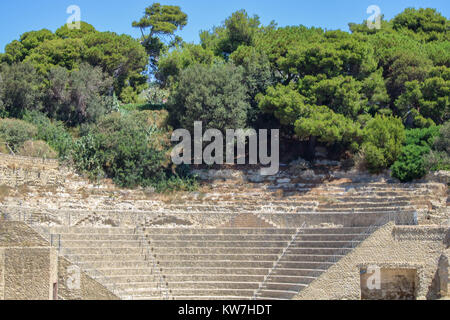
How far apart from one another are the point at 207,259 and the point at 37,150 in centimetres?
1084

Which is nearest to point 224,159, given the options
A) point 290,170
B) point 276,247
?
point 290,170

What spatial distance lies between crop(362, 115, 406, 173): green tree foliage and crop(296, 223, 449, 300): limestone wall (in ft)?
21.7

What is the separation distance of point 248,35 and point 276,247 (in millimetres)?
17210

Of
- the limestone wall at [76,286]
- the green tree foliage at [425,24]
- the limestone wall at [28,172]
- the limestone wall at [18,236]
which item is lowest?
the limestone wall at [76,286]

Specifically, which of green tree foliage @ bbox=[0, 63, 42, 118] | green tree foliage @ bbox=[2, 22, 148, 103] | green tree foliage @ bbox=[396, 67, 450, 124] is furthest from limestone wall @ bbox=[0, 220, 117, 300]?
green tree foliage @ bbox=[396, 67, 450, 124]

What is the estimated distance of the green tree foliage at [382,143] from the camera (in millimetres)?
32656

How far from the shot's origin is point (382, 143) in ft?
108

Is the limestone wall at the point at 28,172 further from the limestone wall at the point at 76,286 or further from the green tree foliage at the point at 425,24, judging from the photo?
the green tree foliage at the point at 425,24

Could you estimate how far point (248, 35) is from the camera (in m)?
41.4

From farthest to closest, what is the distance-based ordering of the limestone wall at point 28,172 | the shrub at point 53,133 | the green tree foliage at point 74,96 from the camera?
the green tree foliage at point 74,96
the shrub at point 53,133
the limestone wall at point 28,172

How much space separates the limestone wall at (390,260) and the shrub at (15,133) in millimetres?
15513

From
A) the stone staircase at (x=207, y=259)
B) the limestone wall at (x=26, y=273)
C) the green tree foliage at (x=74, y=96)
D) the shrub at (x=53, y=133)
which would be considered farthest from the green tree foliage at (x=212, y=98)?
the limestone wall at (x=26, y=273)

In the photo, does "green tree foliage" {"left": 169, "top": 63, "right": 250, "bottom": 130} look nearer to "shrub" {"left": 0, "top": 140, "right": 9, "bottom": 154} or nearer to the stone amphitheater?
the stone amphitheater
